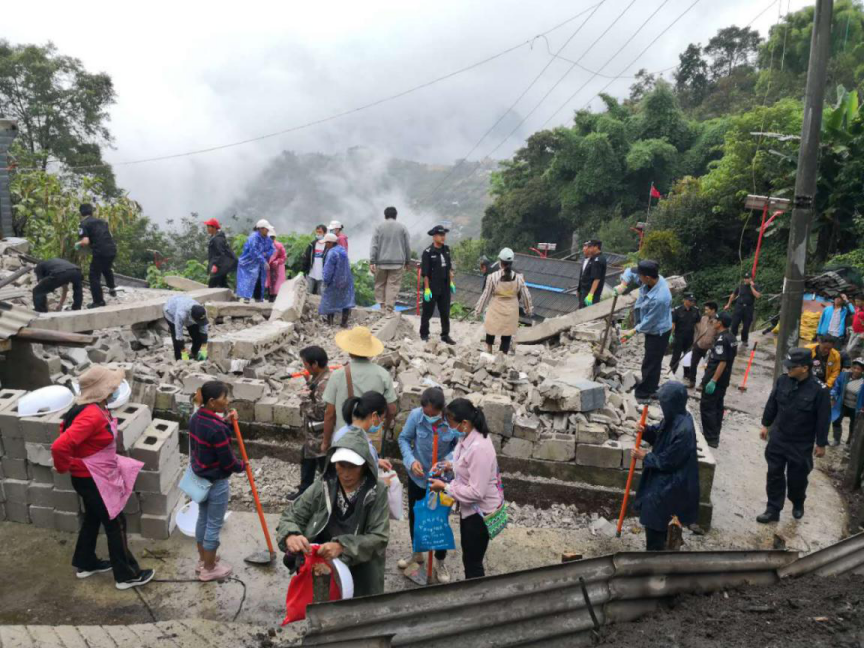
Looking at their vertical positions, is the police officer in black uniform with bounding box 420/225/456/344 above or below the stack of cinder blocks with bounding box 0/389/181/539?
above

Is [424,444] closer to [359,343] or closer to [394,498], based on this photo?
[394,498]

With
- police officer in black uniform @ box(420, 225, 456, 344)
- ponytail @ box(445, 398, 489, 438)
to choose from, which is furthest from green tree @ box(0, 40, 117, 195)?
ponytail @ box(445, 398, 489, 438)

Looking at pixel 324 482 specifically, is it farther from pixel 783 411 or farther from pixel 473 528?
pixel 783 411

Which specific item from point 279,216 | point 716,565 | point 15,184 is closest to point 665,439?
point 716,565

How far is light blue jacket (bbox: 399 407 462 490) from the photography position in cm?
452

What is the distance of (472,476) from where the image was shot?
156 inches

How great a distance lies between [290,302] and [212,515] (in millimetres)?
5860

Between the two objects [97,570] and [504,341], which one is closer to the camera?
[97,570]

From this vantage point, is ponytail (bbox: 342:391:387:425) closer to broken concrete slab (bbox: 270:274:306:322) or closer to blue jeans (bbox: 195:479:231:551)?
blue jeans (bbox: 195:479:231:551)

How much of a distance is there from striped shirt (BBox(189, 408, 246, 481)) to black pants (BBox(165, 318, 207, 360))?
4445mm

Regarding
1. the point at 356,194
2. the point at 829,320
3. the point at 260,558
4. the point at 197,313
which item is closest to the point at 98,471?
the point at 260,558

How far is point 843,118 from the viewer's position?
15422 millimetres

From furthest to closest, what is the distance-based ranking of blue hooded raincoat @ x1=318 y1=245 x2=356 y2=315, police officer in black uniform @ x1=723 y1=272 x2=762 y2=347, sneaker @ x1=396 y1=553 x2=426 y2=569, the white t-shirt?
police officer in black uniform @ x1=723 y1=272 x2=762 y2=347, the white t-shirt, blue hooded raincoat @ x1=318 y1=245 x2=356 y2=315, sneaker @ x1=396 y1=553 x2=426 y2=569

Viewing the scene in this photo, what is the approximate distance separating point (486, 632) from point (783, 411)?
4.19 m
